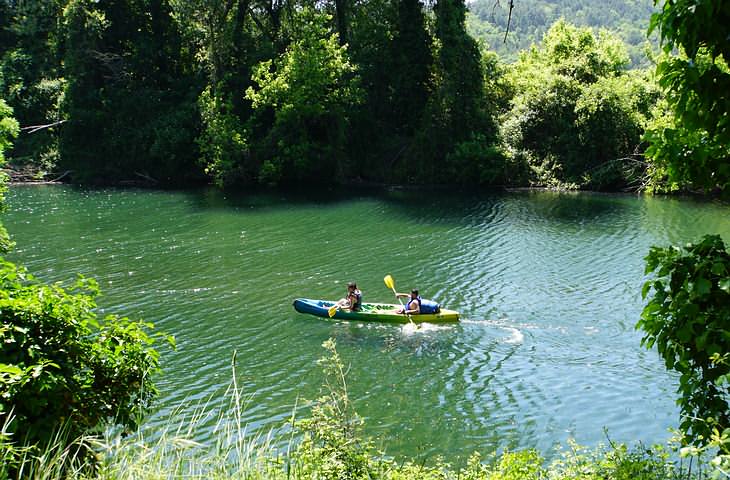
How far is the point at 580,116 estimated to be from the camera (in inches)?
1460

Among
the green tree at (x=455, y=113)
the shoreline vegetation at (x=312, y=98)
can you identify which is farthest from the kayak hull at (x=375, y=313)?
the green tree at (x=455, y=113)

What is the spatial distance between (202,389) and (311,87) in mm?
26394

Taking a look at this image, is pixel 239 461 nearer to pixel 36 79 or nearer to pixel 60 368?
pixel 60 368

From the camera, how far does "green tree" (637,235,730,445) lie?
20.4ft

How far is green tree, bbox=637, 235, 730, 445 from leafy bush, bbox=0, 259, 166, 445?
5076 mm

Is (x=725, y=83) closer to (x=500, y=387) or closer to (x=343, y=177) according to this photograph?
(x=500, y=387)

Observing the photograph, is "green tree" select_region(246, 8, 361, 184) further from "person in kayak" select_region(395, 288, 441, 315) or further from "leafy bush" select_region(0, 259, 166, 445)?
"leafy bush" select_region(0, 259, 166, 445)

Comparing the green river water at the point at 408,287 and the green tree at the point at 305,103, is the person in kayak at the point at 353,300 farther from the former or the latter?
the green tree at the point at 305,103

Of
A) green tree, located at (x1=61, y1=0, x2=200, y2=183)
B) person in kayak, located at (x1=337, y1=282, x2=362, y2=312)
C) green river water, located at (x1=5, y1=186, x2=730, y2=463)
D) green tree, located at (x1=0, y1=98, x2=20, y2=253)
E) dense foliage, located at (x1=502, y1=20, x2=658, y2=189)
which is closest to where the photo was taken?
green river water, located at (x1=5, y1=186, x2=730, y2=463)

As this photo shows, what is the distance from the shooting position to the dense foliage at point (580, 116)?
36.3m

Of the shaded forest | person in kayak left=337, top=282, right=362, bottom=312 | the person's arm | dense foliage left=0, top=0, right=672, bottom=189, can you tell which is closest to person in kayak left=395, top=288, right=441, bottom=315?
the person's arm

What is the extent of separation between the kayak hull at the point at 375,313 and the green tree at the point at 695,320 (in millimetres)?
10446

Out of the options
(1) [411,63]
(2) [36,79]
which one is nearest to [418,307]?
(1) [411,63]

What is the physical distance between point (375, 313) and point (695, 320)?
11613 millimetres
